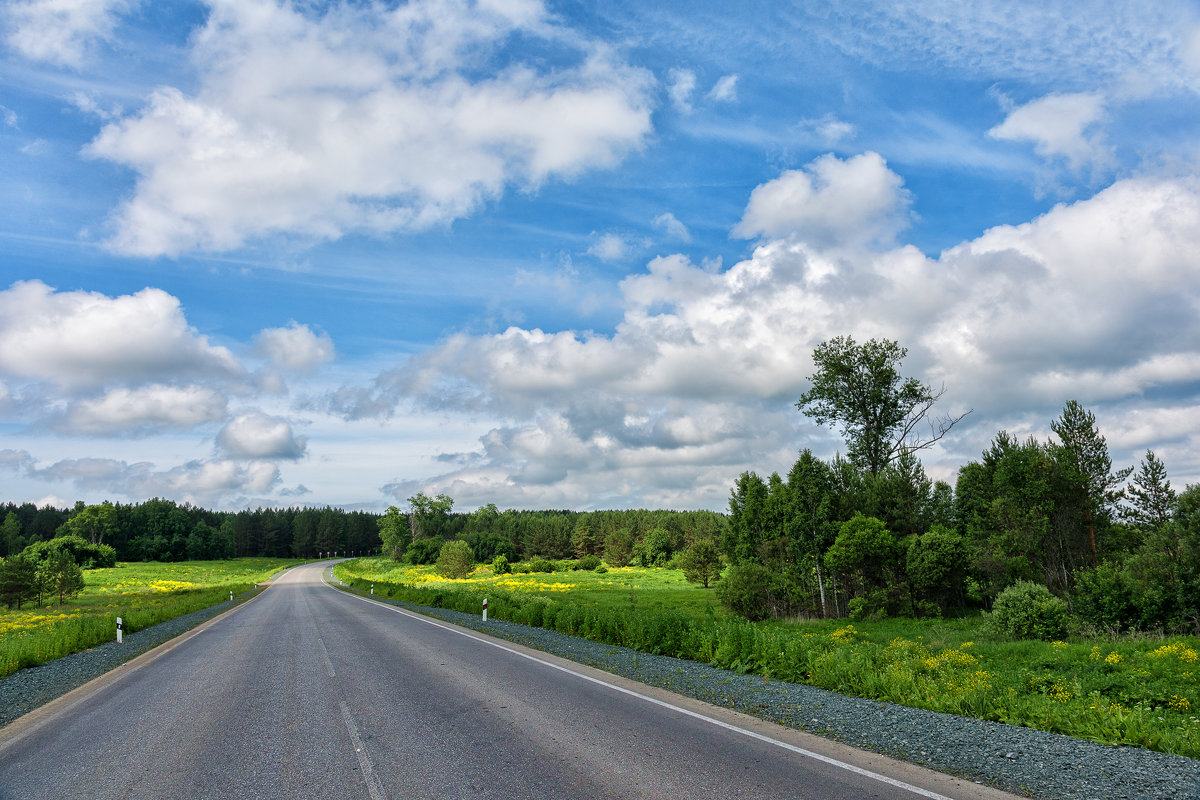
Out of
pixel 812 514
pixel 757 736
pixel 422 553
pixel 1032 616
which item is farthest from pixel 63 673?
pixel 422 553

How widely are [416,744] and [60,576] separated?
202 ft

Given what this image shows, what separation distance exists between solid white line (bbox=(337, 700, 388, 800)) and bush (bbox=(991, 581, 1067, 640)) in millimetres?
27414

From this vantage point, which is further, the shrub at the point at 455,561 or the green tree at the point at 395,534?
the green tree at the point at 395,534

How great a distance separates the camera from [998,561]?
35.1 metres

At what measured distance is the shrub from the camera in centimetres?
7925

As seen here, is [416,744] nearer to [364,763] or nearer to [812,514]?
[364,763]

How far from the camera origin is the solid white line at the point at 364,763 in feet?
19.9

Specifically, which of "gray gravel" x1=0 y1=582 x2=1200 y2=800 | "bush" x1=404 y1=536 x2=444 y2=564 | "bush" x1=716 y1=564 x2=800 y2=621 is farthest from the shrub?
"gray gravel" x1=0 y1=582 x2=1200 y2=800

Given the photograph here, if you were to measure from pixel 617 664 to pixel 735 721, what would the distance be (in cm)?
584

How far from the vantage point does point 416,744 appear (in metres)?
7.64

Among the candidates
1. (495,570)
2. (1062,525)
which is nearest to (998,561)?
(1062,525)

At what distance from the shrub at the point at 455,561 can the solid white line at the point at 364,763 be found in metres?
73.1

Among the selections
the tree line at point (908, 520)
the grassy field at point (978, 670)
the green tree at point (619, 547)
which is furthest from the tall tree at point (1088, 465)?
the green tree at point (619, 547)

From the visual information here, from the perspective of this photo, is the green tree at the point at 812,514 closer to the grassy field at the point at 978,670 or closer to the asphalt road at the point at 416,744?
the grassy field at the point at 978,670
